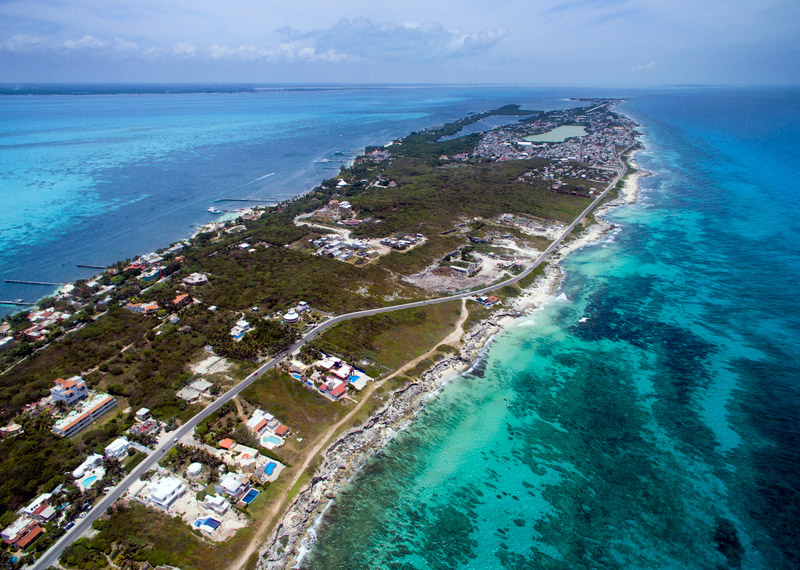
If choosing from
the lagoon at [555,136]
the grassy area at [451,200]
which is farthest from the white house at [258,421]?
the lagoon at [555,136]

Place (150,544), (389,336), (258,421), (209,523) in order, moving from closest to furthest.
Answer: (150,544), (209,523), (258,421), (389,336)

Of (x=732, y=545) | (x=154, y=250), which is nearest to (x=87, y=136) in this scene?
(x=154, y=250)

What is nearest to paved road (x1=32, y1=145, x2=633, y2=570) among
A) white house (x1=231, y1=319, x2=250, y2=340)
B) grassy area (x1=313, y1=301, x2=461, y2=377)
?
grassy area (x1=313, y1=301, x2=461, y2=377)

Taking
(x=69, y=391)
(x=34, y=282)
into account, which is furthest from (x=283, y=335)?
(x=34, y=282)

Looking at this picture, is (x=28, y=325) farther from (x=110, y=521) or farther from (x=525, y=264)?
(x=525, y=264)

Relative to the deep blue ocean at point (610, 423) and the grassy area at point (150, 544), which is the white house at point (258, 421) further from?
the deep blue ocean at point (610, 423)

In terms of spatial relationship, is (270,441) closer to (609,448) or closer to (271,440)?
(271,440)

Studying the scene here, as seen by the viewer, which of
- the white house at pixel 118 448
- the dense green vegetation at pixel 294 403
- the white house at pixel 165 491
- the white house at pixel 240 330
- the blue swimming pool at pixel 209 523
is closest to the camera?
the blue swimming pool at pixel 209 523
